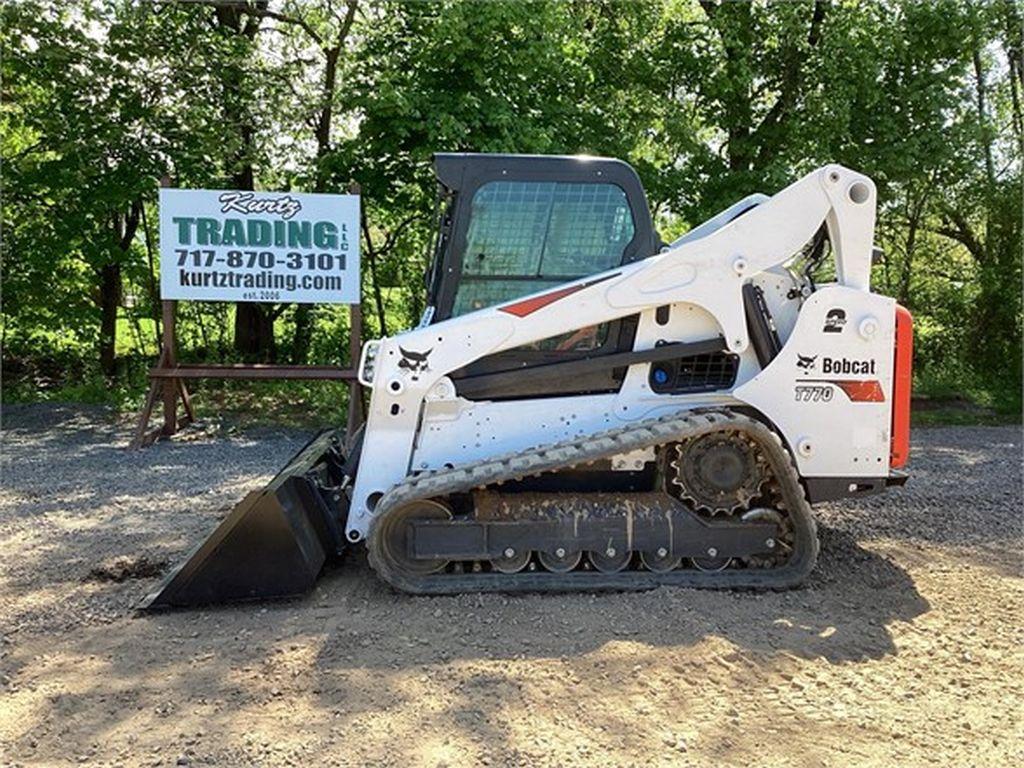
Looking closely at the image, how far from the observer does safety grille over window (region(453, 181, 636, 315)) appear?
4.89 meters

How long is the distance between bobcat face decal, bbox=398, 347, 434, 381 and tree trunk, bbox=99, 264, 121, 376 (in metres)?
10.4

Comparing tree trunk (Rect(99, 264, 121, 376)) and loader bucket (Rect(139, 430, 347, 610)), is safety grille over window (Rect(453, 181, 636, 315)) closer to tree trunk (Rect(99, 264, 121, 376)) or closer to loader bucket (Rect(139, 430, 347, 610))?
loader bucket (Rect(139, 430, 347, 610))

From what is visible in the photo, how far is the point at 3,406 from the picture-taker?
11414 mm

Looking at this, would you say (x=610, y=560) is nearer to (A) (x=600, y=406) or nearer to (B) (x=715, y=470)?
(B) (x=715, y=470)

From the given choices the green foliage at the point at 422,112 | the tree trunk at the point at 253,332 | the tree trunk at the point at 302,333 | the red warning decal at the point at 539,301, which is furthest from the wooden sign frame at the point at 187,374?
the red warning decal at the point at 539,301

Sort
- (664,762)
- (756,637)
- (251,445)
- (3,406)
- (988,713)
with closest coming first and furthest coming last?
(664,762), (988,713), (756,637), (251,445), (3,406)

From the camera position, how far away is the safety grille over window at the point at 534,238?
4.89m

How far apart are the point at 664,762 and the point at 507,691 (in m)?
0.72

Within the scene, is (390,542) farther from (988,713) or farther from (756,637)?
(988,713)

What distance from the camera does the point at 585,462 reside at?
4461mm

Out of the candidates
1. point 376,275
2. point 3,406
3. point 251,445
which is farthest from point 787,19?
point 3,406

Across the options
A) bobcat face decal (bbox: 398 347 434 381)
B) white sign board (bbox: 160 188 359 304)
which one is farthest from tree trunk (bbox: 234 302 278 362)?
bobcat face decal (bbox: 398 347 434 381)

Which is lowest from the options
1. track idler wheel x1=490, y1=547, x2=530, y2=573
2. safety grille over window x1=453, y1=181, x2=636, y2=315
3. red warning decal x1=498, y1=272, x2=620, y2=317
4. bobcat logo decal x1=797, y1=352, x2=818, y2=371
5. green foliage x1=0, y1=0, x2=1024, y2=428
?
track idler wheel x1=490, y1=547, x2=530, y2=573

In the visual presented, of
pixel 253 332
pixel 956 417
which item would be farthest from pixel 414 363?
pixel 253 332
